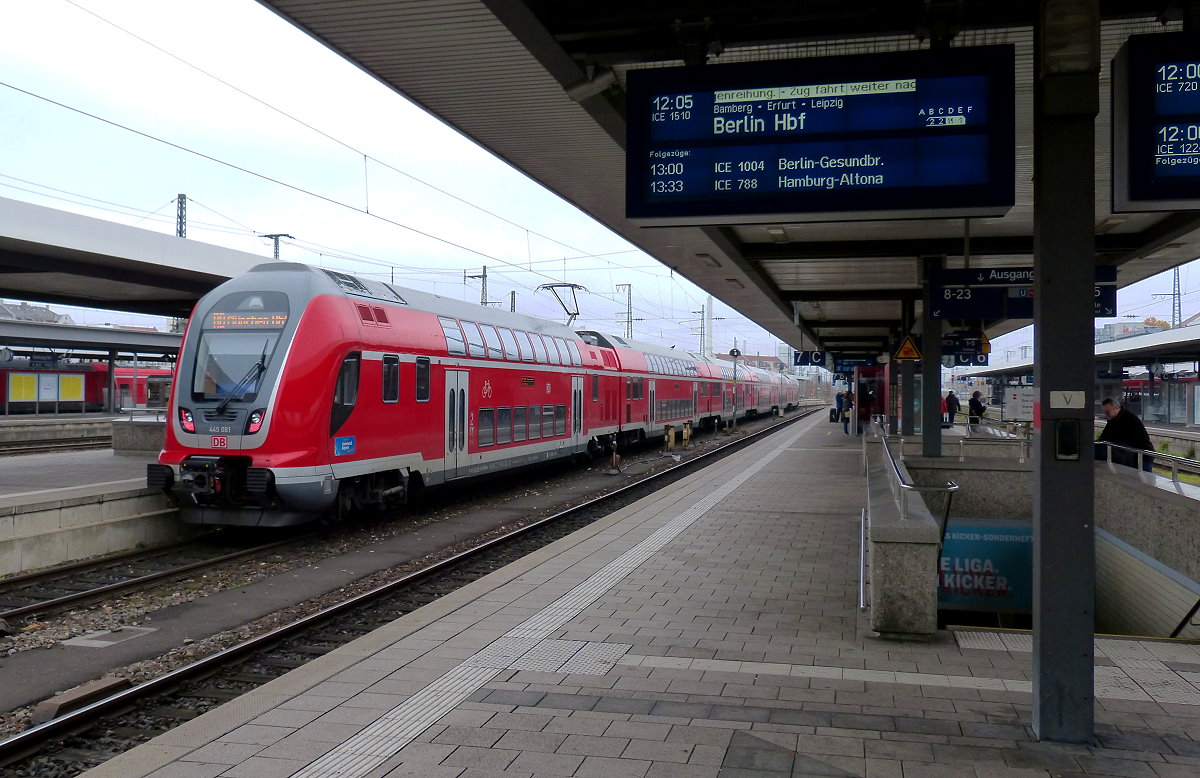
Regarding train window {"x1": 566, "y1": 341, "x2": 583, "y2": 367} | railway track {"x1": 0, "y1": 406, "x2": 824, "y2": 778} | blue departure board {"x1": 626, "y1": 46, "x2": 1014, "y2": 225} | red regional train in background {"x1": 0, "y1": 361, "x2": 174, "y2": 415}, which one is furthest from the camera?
red regional train in background {"x1": 0, "y1": 361, "x2": 174, "y2": 415}

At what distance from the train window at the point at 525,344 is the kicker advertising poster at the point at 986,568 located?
8.27 meters

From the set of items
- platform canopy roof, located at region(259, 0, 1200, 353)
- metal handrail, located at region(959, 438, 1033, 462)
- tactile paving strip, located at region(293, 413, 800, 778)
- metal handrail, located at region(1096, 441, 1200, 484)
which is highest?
platform canopy roof, located at region(259, 0, 1200, 353)

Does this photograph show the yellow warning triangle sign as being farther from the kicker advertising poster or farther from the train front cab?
the train front cab

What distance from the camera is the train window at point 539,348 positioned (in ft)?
→ 57.8

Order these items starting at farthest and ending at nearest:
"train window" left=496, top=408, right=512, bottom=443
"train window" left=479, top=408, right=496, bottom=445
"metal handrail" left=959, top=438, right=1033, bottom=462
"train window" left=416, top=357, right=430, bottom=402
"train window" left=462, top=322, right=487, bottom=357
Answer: "train window" left=496, top=408, right=512, bottom=443 < "train window" left=479, top=408, right=496, bottom=445 < "metal handrail" left=959, top=438, right=1033, bottom=462 < "train window" left=462, top=322, right=487, bottom=357 < "train window" left=416, top=357, right=430, bottom=402

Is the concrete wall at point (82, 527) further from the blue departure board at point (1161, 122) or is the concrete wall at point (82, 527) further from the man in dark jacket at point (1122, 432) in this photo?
the man in dark jacket at point (1122, 432)

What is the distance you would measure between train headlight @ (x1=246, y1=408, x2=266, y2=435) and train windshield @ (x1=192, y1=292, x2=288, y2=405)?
217mm

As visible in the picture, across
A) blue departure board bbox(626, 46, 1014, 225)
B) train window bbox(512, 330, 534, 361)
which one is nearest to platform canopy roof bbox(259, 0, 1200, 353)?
blue departure board bbox(626, 46, 1014, 225)

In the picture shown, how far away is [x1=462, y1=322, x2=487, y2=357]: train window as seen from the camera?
14.7m

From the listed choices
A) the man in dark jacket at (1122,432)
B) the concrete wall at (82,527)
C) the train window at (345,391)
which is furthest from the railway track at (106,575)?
the man in dark jacket at (1122,432)

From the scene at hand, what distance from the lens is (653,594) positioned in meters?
7.69

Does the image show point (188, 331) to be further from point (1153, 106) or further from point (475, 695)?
point (1153, 106)

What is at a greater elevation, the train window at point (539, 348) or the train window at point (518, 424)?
the train window at point (539, 348)

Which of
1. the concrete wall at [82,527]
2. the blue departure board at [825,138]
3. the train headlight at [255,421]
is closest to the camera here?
the blue departure board at [825,138]
